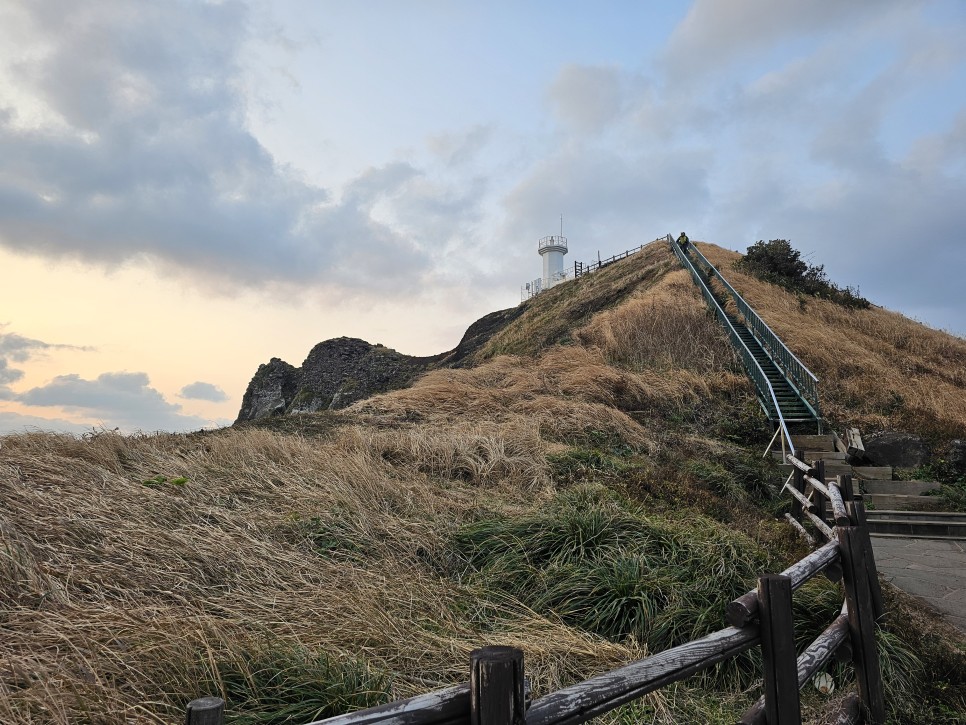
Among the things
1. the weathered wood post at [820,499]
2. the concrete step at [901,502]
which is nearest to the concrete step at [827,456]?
the concrete step at [901,502]

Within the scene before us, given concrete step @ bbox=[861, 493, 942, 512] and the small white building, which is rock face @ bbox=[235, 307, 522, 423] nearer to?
the small white building

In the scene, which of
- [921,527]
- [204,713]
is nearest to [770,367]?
[921,527]

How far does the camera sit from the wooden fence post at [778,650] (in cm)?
285

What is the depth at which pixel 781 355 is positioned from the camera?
62.3ft

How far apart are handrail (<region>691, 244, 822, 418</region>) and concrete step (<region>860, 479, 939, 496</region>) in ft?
11.5

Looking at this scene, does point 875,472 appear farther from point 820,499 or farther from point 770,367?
point 820,499

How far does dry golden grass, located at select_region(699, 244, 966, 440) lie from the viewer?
52.5 feet

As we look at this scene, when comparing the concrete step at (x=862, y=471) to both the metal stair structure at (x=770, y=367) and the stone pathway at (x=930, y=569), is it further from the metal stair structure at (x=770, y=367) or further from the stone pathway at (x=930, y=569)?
the stone pathway at (x=930, y=569)

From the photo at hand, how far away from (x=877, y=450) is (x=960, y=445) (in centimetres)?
152

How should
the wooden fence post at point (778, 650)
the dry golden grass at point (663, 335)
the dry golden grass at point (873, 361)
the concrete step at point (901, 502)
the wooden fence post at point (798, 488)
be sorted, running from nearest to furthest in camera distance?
the wooden fence post at point (778, 650)
the wooden fence post at point (798, 488)
the concrete step at point (901, 502)
the dry golden grass at point (873, 361)
the dry golden grass at point (663, 335)

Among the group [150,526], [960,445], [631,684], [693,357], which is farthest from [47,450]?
[693,357]

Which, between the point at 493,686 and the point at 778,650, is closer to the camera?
the point at 493,686

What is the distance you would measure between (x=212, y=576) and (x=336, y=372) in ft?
121

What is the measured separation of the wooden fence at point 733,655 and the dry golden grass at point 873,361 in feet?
41.0
